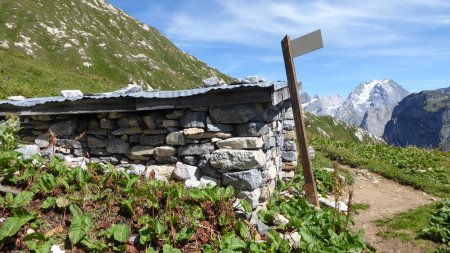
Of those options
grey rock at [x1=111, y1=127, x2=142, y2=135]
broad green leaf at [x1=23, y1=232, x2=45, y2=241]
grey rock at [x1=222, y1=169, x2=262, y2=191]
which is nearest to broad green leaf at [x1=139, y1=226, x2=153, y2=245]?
broad green leaf at [x1=23, y1=232, x2=45, y2=241]

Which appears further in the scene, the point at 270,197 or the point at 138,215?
the point at 270,197

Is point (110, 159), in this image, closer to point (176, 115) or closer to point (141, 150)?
point (141, 150)

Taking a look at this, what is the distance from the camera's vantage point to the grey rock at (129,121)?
8.29 m

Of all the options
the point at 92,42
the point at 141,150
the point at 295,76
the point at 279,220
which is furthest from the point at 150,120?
the point at 92,42

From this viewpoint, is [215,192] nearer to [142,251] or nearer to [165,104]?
[142,251]

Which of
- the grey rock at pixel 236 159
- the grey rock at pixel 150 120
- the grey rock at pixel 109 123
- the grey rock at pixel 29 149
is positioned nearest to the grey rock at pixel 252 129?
the grey rock at pixel 236 159

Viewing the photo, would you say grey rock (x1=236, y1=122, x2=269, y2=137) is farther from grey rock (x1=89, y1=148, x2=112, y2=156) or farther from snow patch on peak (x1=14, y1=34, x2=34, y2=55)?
snow patch on peak (x1=14, y1=34, x2=34, y2=55)

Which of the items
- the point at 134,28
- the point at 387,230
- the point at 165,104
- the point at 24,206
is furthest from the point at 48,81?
the point at 134,28

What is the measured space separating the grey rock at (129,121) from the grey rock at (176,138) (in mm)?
838

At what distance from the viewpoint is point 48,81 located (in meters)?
22.4

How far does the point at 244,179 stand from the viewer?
7238 mm

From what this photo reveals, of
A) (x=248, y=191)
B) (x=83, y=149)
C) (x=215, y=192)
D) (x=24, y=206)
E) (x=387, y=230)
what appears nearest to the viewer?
(x=24, y=206)

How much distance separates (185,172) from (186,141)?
70 cm

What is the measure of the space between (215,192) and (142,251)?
5.48 ft
